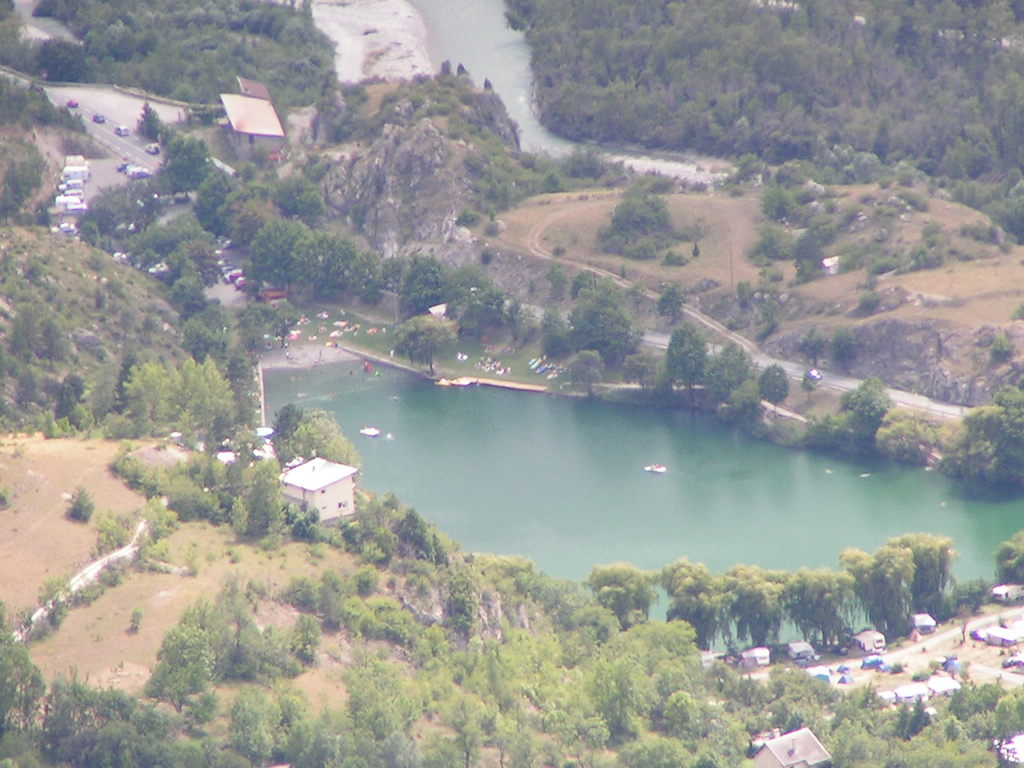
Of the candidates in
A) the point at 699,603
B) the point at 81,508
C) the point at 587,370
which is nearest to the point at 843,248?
the point at 587,370

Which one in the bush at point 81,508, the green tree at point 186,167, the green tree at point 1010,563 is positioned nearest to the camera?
the bush at point 81,508

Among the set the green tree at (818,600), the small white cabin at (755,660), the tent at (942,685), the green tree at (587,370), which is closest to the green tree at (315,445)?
the small white cabin at (755,660)

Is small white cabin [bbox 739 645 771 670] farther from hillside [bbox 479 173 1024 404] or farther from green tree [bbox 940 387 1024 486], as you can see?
hillside [bbox 479 173 1024 404]

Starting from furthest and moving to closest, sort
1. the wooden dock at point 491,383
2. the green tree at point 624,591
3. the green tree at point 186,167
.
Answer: the green tree at point 186,167, the wooden dock at point 491,383, the green tree at point 624,591

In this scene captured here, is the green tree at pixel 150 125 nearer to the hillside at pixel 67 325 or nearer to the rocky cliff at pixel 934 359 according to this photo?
the hillside at pixel 67 325

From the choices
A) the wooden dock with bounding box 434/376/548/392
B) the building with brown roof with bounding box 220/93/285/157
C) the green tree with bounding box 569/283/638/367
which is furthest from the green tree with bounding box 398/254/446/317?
the building with brown roof with bounding box 220/93/285/157

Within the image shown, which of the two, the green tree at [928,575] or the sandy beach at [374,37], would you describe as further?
the sandy beach at [374,37]
